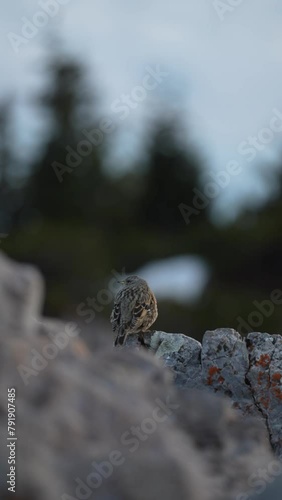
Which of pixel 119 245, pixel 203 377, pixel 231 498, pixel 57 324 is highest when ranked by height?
pixel 231 498

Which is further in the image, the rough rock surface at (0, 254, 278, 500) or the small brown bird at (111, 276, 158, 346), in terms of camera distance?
the small brown bird at (111, 276, 158, 346)

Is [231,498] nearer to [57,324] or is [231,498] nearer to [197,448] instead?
[197,448]

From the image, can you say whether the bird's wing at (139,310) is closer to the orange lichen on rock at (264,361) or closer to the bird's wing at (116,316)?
the bird's wing at (116,316)

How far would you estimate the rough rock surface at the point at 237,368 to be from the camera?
398 inches

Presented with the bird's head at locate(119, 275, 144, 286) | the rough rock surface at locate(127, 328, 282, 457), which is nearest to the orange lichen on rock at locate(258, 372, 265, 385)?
the rough rock surface at locate(127, 328, 282, 457)

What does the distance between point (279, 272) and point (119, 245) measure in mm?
5538

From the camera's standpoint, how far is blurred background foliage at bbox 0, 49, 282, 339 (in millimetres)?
42188

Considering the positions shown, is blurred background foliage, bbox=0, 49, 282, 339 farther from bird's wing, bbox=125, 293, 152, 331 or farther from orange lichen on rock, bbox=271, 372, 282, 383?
orange lichen on rock, bbox=271, 372, 282, 383

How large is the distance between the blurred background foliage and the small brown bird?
83.6 feet

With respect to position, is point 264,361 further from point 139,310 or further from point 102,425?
point 102,425

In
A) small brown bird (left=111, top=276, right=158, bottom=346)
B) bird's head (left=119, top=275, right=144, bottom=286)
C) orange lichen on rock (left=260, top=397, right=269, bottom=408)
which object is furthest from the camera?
bird's head (left=119, top=275, right=144, bottom=286)

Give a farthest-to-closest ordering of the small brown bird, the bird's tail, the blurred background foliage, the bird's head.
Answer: the blurred background foliage
the bird's head
the small brown bird
the bird's tail

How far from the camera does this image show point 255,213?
146 feet

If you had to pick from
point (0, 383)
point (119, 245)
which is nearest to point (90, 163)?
point (119, 245)
